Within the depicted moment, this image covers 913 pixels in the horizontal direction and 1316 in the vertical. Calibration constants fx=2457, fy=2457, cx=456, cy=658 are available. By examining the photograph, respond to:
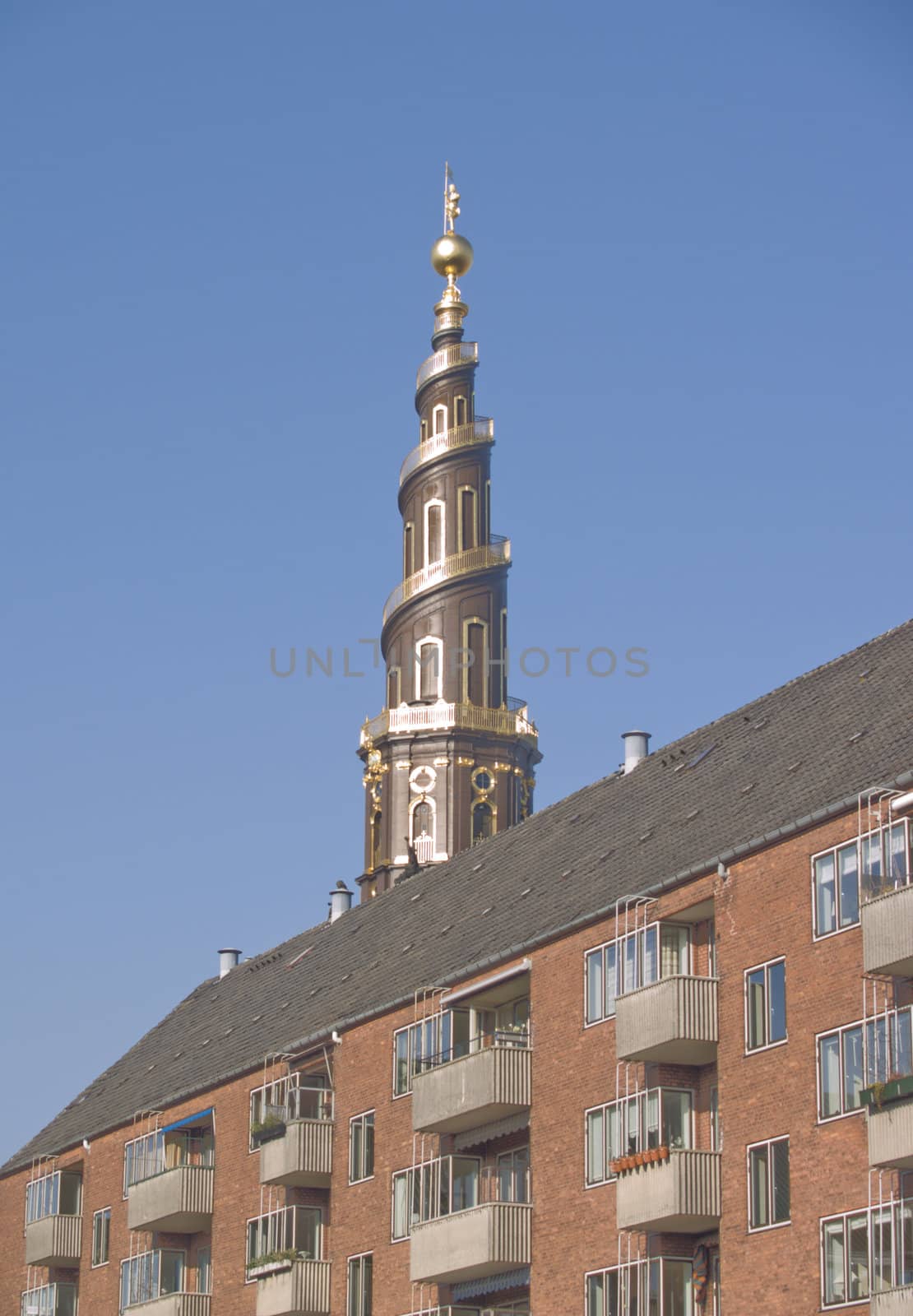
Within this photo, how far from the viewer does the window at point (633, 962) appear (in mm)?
47000

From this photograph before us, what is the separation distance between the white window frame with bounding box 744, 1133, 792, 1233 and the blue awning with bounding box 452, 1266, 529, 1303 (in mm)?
8147

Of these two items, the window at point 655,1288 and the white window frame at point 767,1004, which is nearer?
the white window frame at point 767,1004

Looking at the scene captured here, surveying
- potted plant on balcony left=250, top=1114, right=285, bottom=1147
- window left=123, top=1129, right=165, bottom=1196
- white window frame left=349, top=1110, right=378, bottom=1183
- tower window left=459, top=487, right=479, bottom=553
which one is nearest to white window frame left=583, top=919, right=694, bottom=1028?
white window frame left=349, top=1110, right=378, bottom=1183

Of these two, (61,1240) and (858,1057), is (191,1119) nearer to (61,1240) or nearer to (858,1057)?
(61,1240)

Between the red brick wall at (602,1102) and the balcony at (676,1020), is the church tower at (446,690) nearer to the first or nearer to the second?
the red brick wall at (602,1102)

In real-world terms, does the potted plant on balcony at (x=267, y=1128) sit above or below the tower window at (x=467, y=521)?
below

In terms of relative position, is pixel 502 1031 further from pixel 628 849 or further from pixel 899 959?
pixel 899 959

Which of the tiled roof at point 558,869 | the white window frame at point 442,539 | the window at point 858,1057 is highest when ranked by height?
the white window frame at point 442,539

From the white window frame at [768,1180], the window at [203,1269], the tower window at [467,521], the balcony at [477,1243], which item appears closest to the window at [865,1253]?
the white window frame at [768,1180]

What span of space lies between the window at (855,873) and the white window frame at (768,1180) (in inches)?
145

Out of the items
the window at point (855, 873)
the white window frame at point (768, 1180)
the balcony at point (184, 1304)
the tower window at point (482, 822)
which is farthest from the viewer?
the tower window at point (482, 822)

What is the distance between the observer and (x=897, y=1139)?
38406 millimetres

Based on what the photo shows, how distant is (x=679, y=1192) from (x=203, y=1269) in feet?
75.4

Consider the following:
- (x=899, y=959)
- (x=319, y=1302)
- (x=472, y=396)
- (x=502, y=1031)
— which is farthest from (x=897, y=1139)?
(x=472, y=396)
